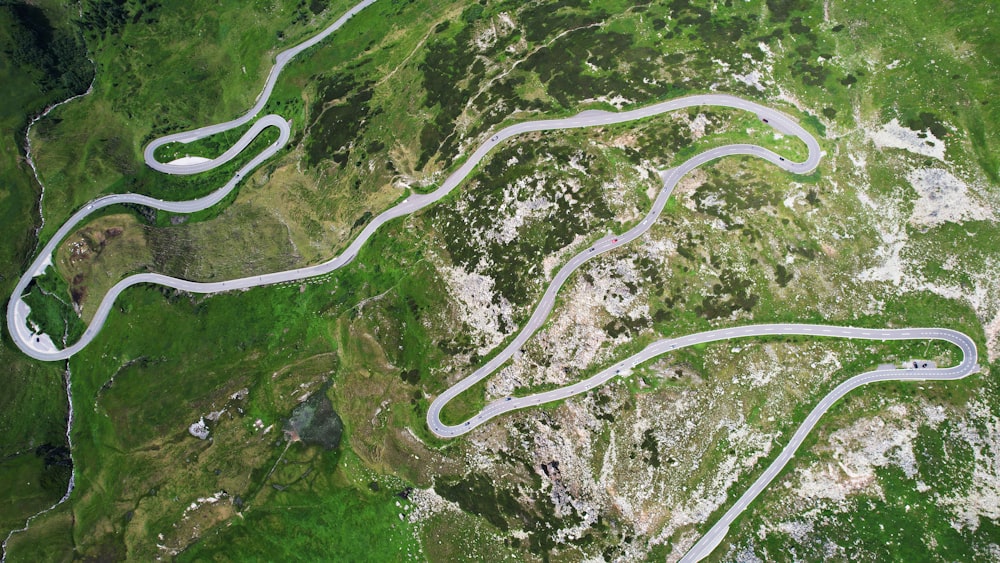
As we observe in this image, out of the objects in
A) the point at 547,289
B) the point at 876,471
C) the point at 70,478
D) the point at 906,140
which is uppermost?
the point at 906,140

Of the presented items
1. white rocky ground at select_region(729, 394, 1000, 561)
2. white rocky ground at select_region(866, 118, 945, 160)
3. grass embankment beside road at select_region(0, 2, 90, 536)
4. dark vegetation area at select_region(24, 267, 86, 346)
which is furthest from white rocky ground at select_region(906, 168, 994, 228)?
grass embankment beside road at select_region(0, 2, 90, 536)

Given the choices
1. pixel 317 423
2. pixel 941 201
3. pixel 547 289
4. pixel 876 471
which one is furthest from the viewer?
pixel 317 423

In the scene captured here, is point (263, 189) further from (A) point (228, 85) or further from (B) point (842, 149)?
(B) point (842, 149)

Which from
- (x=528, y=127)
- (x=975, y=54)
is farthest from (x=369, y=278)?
(x=975, y=54)

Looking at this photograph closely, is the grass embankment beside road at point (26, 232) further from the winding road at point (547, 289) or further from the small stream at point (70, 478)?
the winding road at point (547, 289)

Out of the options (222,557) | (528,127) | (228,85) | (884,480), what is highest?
(228,85)

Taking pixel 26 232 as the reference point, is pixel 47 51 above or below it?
above

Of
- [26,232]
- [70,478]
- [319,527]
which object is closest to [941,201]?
[319,527]

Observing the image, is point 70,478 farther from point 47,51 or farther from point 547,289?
point 547,289
